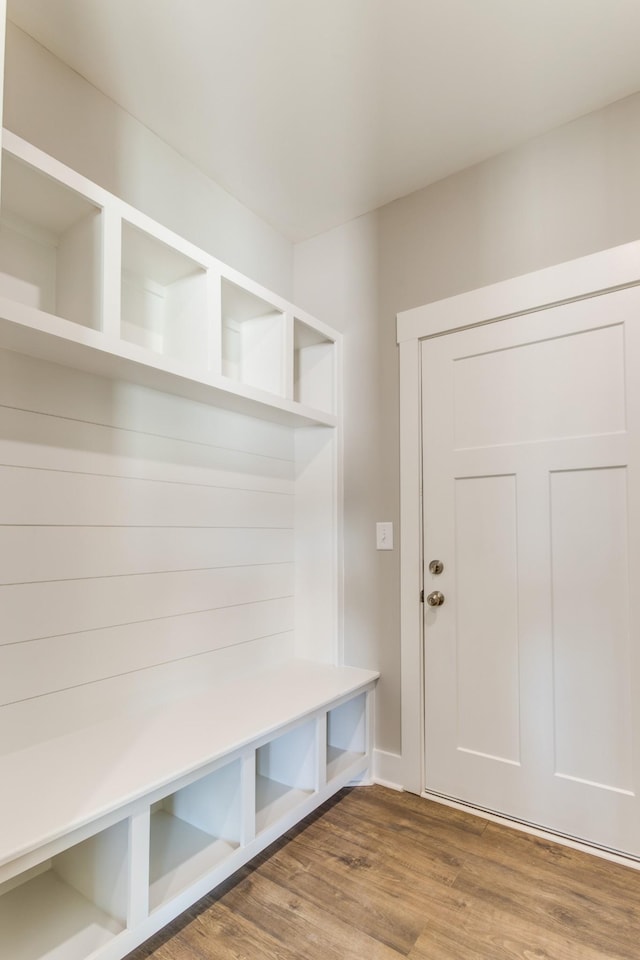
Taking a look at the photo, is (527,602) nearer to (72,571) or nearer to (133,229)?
(72,571)

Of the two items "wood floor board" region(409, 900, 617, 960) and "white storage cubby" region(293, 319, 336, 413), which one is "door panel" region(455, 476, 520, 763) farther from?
"white storage cubby" region(293, 319, 336, 413)

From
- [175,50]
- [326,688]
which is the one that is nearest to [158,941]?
[326,688]

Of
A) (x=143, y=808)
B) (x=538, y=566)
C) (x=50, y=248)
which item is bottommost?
(x=143, y=808)

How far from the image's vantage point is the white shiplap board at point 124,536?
4.73 feet

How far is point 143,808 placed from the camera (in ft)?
4.05

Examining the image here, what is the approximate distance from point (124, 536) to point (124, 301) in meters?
0.81

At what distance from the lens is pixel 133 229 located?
4.96 feet

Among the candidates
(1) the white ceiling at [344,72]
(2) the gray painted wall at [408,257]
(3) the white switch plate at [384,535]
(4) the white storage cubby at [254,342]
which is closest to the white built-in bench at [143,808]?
(2) the gray painted wall at [408,257]

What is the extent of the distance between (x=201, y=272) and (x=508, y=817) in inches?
88.4

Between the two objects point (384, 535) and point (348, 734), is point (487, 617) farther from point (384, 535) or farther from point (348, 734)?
point (348, 734)

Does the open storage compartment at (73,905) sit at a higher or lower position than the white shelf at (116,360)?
lower

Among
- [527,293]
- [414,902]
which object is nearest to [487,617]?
[414,902]

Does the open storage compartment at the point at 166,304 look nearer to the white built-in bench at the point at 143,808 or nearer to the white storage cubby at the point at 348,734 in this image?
the white built-in bench at the point at 143,808

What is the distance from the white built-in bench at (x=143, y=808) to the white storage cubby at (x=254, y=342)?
123 centimetres
